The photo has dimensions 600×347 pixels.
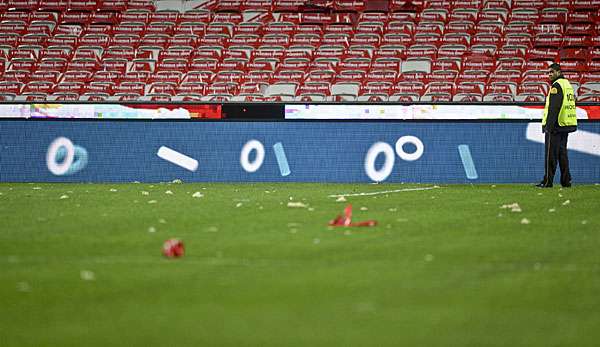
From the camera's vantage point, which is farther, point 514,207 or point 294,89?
point 294,89

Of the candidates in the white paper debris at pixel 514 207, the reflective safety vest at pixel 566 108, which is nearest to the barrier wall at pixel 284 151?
the reflective safety vest at pixel 566 108

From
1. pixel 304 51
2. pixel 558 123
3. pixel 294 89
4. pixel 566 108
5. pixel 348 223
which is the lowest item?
pixel 348 223

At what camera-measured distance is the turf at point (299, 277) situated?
4848 mm

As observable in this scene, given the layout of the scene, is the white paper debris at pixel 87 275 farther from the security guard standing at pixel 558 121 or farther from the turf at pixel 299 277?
the security guard standing at pixel 558 121

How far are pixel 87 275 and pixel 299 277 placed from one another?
1.30 m

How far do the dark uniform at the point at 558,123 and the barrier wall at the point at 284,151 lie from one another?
179 centimetres

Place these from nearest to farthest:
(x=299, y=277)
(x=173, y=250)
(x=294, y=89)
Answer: (x=299, y=277) < (x=173, y=250) < (x=294, y=89)

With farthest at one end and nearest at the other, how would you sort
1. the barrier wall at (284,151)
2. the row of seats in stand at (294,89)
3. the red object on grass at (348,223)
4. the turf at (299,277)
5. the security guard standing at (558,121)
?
1. the row of seats in stand at (294,89)
2. the barrier wall at (284,151)
3. the security guard standing at (558,121)
4. the red object on grass at (348,223)
5. the turf at (299,277)

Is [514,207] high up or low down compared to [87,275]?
up

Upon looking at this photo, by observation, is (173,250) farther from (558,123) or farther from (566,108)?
(566,108)

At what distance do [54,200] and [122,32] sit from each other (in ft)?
40.4

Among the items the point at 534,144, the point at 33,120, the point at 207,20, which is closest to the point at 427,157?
the point at 534,144

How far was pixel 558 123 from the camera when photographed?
16.7m

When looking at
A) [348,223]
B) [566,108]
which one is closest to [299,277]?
[348,223]
